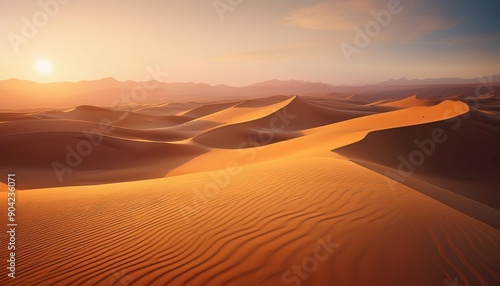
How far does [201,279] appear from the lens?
9.43 ft

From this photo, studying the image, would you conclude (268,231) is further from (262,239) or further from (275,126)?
(275,126)

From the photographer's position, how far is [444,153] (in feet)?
37.3

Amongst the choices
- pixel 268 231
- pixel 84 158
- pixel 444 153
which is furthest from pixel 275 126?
pixel 268 231

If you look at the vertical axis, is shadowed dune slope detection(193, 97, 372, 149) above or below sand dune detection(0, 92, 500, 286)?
above

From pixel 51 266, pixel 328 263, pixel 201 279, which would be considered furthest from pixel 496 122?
pixel 51 266

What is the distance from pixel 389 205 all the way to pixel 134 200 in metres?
5.34

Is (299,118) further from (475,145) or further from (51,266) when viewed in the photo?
(51,266)

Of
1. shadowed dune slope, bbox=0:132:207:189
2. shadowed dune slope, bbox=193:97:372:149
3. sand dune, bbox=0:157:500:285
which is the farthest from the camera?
shadowed dune slope, bbox=193:97:372:149

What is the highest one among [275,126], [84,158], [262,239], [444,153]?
[275,126]

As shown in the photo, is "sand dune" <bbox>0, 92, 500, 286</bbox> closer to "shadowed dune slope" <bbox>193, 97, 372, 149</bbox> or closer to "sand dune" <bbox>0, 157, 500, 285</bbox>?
"sand dune" <bbox>0, 157, 500, 285</bbox>

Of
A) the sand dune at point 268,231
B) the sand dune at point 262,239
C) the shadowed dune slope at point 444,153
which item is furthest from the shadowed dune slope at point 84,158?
the shadowed dune slope at point 444,153

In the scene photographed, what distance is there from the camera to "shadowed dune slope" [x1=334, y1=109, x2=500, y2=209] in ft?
31.7

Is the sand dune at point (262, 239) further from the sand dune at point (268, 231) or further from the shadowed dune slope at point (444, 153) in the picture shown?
the shadowed dune slope at point (444, 153)

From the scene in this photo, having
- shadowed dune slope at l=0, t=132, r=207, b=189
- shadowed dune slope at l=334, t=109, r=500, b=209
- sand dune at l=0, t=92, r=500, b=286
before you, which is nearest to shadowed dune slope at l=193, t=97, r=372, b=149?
shadowed dune slope at l=0, t=132, r=207, b=189
